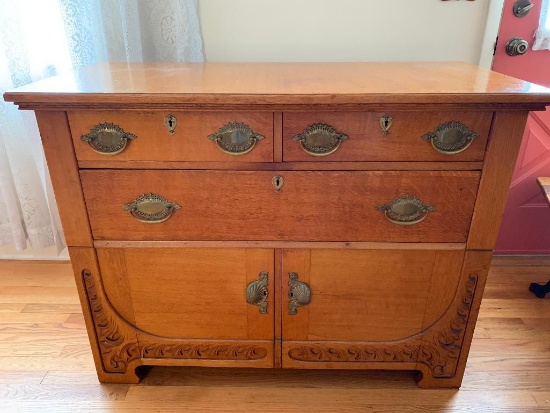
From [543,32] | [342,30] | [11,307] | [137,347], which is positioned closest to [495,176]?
[342,30]

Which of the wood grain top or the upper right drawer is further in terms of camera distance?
Answer: the wood grain top

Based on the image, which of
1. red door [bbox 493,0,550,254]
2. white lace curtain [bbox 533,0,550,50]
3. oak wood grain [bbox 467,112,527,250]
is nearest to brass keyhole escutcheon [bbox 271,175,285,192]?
oak wood grain [bbox 467,112,527,250]

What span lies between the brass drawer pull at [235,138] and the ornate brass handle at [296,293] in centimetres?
37

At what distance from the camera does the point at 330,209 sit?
3.51ft

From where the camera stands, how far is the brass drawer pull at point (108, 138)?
996 mm

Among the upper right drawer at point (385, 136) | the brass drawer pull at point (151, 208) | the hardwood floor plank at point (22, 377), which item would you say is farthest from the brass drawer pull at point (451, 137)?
the hardwood floor plank at point (22, 377)

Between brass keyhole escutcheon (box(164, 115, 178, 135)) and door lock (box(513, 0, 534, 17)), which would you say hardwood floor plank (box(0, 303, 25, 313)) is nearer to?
brass keyhole escutcheon (box(164, 115, 178, 135))

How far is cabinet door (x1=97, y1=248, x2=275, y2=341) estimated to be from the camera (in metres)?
1.14

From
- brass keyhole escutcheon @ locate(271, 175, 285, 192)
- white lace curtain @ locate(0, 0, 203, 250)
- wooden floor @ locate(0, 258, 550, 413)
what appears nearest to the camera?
brass keyhole escutcheon @ locate(271, 175, 285, 192)

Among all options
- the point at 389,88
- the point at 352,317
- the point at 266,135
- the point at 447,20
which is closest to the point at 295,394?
the point at 352,317

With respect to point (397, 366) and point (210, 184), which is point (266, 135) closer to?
point (210, 184)

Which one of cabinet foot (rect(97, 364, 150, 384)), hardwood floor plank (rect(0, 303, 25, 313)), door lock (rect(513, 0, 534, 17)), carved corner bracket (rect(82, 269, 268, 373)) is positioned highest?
door lock (rect(513, 0, 534, 17))

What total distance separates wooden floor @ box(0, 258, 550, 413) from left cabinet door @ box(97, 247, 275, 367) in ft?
0.34

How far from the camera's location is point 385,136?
3.26 ft
